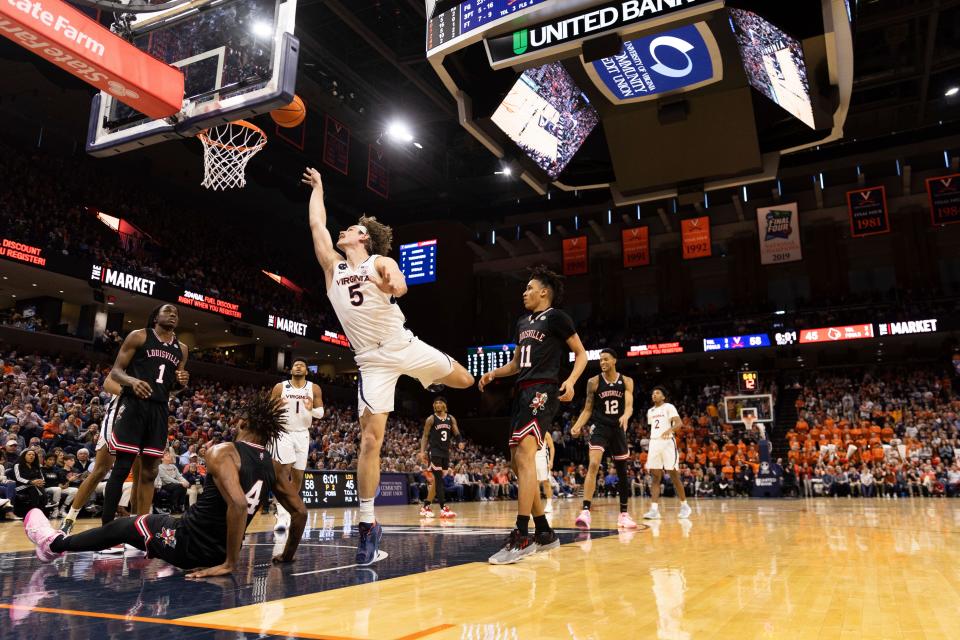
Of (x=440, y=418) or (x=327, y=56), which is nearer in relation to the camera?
(x=440, y=418)

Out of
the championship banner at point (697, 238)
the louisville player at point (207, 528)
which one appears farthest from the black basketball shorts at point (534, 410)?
the championship banner at point (697, 238)

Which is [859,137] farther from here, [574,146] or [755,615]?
[755,615]

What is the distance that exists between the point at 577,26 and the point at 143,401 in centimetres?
450

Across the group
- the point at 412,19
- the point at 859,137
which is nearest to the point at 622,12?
the point at 412,19

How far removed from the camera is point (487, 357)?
27.8 m

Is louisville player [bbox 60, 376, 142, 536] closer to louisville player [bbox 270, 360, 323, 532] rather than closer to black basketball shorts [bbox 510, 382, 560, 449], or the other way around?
louisville player [bbox 270, 360, 323, 532]

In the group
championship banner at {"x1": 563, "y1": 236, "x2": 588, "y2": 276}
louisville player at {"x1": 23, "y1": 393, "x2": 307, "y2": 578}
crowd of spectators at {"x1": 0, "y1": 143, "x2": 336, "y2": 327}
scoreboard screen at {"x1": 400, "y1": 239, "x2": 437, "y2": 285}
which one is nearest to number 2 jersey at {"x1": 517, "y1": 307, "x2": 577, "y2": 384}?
louisville player at {"x1": 23, "y1": 393, "x2": 307, "y2": 578}

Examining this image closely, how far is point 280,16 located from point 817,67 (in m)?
5.29

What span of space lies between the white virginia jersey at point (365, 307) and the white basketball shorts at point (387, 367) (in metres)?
0.07

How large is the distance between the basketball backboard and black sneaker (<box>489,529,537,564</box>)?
189 inches

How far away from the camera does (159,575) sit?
3.40m

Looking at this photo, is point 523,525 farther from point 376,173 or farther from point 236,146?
point 376,173

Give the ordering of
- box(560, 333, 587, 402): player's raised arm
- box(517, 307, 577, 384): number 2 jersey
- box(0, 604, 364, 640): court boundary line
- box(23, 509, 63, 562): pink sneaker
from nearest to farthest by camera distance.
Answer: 1. box(0, 604, 364, 640): court boundary line
2. box(23, 509, 63, 562): pink sneaker
3. box(560, 333, 587, 402): player's raised arm
4. box(517, 307, 577, 384): number 2 jersey

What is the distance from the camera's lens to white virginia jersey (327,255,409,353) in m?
4.15
